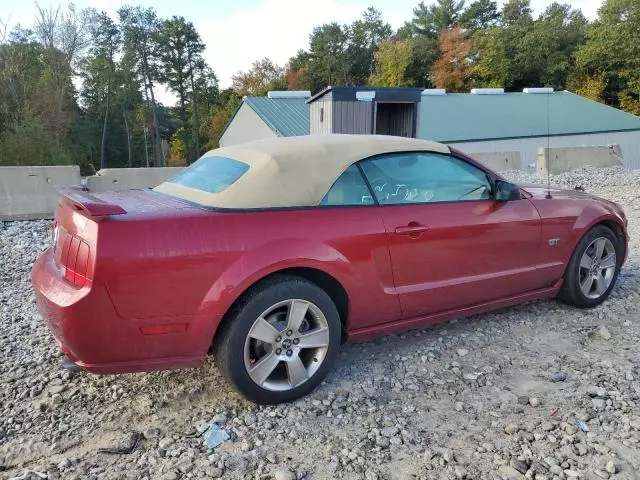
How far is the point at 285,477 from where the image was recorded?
2.32m

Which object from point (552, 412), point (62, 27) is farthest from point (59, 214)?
point (62, 27)

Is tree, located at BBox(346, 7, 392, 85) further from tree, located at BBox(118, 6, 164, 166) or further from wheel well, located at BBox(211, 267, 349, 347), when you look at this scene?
wheel well, located at BBox(211, 267, 349, 347)

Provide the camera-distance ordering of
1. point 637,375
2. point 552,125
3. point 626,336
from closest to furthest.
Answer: point 637,375, point 626,336, point 552,125

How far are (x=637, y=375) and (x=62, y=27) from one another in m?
53.0

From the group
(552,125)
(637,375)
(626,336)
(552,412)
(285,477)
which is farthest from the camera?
(552,125)

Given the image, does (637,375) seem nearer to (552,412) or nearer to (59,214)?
(552,412)

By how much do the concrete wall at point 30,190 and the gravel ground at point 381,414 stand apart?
5.25 meters

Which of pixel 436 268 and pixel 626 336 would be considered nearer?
pixel 436 268

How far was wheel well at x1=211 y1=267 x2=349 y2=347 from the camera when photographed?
274cm

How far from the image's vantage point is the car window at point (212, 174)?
3.09 metres

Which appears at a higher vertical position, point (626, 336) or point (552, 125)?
point (552, 125)

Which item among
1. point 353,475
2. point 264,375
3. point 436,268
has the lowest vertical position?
point 353,475

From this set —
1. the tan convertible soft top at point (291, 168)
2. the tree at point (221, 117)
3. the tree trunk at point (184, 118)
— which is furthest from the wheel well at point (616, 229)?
the tree trunk at point (184, 118)

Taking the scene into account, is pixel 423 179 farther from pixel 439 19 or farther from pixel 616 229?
pixel 439 19
